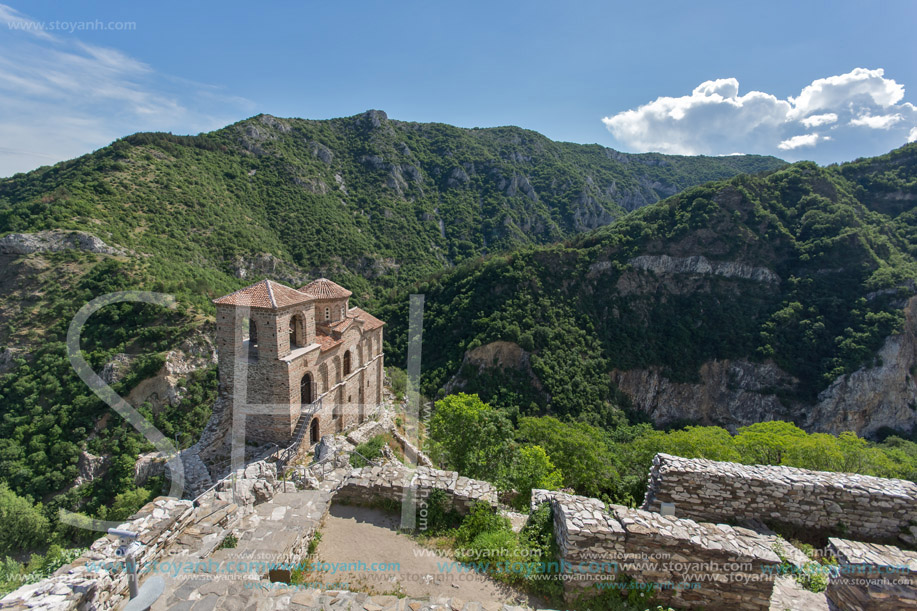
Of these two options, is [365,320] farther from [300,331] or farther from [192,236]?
[192,236]

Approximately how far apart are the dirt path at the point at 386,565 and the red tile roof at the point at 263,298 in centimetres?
831

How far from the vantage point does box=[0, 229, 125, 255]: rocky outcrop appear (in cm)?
3083

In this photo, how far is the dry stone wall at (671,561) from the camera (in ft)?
19.9

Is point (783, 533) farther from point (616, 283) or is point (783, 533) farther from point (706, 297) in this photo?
point (706, 297)

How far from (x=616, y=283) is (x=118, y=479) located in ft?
177

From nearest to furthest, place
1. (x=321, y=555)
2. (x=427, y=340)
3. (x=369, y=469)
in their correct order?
(x=321, y=555) → (x=369, y=469) → (x=427, y=340)

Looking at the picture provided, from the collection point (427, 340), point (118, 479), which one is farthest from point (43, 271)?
point (427, 340)

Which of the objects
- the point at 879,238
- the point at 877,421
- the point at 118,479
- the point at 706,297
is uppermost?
the point at 879,238

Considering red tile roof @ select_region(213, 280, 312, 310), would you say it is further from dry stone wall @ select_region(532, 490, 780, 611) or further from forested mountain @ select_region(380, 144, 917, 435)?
forested mountain @ select_region(380, 144, 917, 435)

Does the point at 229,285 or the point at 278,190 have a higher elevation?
the point at 278,190

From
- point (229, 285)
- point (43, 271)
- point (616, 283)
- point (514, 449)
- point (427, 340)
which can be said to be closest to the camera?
point (514, 449)

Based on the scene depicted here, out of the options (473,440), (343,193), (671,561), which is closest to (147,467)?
(473,440)

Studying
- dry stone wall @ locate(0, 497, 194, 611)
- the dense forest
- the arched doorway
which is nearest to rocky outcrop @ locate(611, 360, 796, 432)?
the dense forest

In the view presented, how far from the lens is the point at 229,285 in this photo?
40250 millimetres
